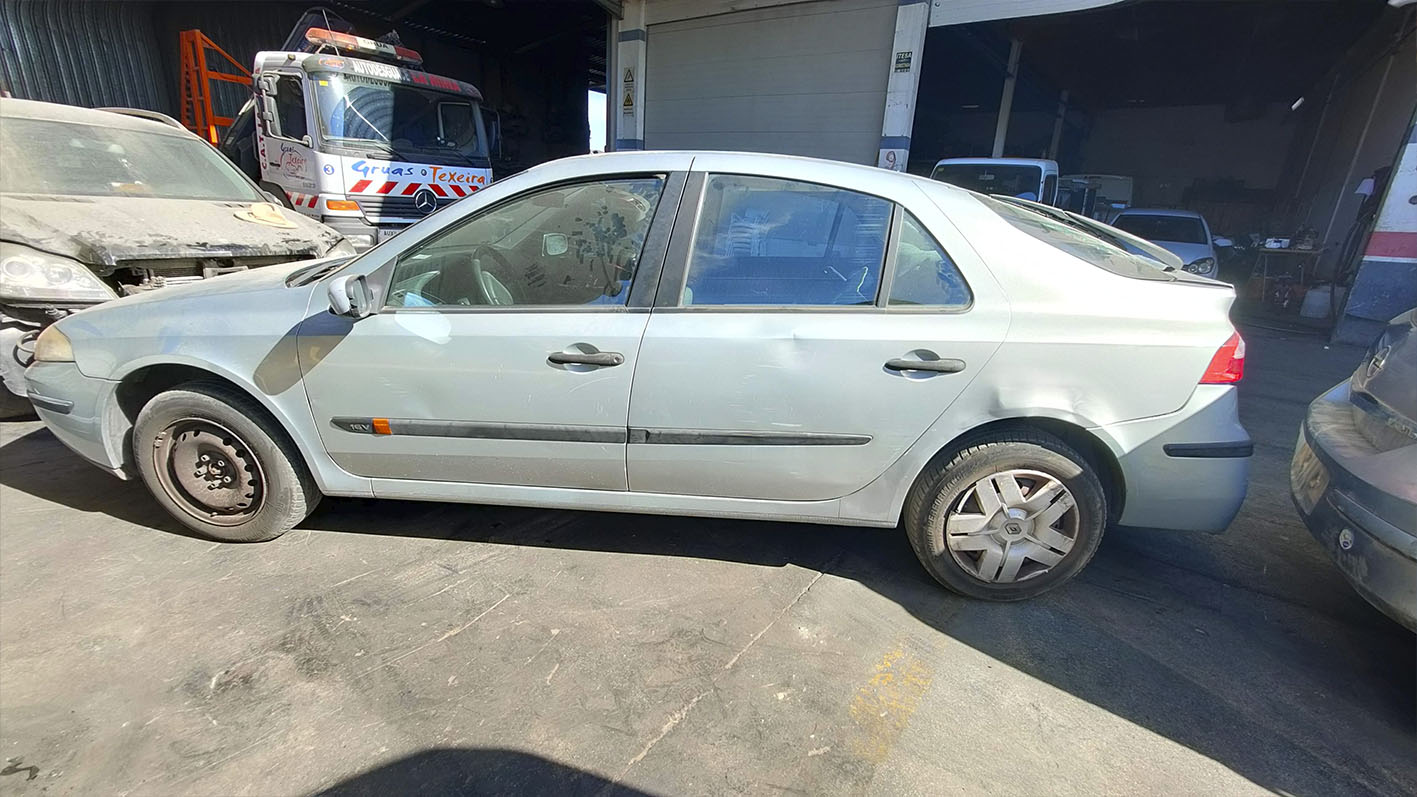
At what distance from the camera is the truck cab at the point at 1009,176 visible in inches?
350

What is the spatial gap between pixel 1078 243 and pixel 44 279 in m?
5.14

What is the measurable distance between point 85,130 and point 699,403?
18.0 feet

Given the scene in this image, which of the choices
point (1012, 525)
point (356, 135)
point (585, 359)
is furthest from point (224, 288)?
point (356, 135)

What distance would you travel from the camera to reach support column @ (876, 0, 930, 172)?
365 inches

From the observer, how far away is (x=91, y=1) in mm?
12500

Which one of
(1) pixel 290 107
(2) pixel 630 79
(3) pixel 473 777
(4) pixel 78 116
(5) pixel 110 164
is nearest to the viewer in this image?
(3) pixel 473 777

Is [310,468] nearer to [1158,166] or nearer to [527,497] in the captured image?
[527,497]

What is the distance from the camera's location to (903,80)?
31.2 feet

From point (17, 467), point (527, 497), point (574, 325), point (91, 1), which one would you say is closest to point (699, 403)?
point (574, 325)

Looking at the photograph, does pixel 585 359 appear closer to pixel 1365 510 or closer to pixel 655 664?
pixel 655 664

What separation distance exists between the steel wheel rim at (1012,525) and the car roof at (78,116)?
645 cm

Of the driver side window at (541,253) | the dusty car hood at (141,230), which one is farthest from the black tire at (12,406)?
the driver side window at (541,253)

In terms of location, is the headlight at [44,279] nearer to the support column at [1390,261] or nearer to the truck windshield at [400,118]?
the truck windshield at [400,118]

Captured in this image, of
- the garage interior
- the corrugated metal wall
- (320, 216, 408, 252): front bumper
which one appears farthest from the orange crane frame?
the garage interior
